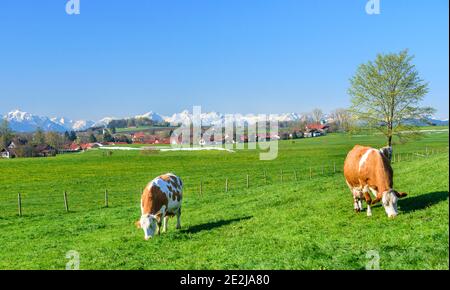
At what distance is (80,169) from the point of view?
248 feet

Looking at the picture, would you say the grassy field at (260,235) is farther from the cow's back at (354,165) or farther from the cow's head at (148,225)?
the cow's back at (354,165)

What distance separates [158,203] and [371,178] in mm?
8808

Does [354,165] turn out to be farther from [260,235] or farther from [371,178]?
[260,235]

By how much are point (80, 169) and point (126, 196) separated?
3687 cm

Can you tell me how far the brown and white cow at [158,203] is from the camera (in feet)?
55.6

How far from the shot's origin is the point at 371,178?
15.8m

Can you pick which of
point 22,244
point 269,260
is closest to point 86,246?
point 22,244

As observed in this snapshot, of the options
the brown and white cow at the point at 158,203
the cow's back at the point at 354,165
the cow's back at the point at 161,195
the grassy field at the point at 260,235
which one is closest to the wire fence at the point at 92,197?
the grassy field at the point at 260,235

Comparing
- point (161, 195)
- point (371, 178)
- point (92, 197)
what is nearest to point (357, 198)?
point (371, 178)

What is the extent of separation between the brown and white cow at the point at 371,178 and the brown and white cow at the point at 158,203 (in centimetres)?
781

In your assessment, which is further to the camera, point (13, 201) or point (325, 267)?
point (13, 201)

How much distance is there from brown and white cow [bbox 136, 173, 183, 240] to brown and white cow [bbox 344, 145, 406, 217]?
781 centimetres

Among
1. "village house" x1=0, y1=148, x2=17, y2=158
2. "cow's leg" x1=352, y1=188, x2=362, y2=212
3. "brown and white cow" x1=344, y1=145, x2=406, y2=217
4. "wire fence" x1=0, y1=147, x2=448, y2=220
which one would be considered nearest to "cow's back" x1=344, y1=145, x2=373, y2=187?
"brown and white cow" x1=344, y1=145, x2=406, y2=217

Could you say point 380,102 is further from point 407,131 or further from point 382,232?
point 382,232
